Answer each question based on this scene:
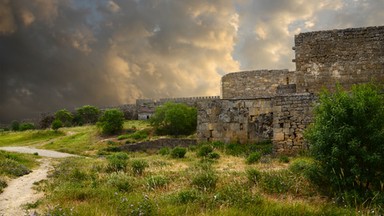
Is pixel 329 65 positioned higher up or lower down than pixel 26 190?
higher up

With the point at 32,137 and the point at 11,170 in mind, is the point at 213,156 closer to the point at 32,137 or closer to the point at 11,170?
the point at 11,170

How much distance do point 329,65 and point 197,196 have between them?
38.3 ft

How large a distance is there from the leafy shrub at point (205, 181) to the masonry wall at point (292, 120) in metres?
5.58

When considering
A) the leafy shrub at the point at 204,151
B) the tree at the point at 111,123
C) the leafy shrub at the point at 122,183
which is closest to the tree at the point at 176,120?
the tree at the point at 111,123

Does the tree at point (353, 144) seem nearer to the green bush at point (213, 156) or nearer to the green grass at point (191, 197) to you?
the green grass at point (191, 197)

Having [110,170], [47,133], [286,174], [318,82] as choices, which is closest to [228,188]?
[286,174]

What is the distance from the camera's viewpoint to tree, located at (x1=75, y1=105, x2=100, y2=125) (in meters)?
57.8

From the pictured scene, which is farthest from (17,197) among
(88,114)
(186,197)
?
(88,114)

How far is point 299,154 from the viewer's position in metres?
12.4

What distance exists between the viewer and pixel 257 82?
81.5 feet

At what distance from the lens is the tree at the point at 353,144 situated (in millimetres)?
6512

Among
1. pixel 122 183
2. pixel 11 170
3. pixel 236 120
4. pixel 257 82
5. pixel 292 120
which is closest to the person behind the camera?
pixel 122 183

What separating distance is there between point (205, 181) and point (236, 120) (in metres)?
8.25

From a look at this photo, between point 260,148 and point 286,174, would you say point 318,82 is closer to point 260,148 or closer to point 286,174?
point 260,148
